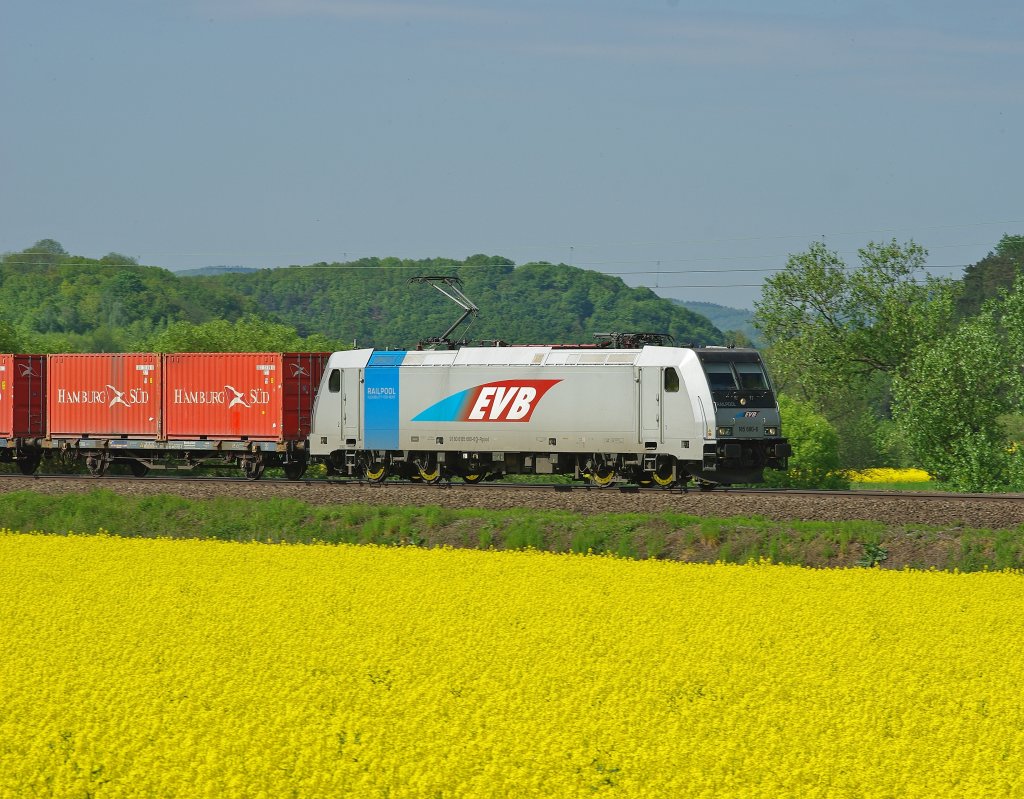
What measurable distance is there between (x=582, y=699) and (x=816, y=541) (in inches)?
444

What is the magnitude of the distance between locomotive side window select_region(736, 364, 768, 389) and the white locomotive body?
0.09ft

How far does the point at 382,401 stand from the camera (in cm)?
3419

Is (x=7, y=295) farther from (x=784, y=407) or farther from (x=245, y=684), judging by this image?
(x=245, y=684)

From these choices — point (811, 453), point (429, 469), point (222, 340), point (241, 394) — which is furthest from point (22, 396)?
point (811, 453)

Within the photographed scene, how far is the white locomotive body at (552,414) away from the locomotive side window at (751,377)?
27mm

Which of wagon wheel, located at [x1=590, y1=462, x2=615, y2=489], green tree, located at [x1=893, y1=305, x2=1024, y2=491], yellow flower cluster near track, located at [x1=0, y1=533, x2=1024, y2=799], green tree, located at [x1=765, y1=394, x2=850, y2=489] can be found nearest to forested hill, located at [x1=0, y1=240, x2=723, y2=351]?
green tree, located at [x1=765, y1=394, x2=850, y2=489]

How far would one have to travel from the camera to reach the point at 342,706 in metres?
10.8

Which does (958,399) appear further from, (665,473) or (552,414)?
(552,414)

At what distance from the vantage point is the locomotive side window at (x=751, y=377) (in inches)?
1206

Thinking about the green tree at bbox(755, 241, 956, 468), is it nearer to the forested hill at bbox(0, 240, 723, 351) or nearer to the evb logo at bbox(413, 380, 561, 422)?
the evb logo at bbox(413, 380, 561, 422)

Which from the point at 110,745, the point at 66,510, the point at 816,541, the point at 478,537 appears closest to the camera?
the point at 110,745

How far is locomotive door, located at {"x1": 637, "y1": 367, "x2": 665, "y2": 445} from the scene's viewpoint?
3056cm

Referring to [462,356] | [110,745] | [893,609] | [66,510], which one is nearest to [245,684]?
[110,745]

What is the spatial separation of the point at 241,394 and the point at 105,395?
4921mm
